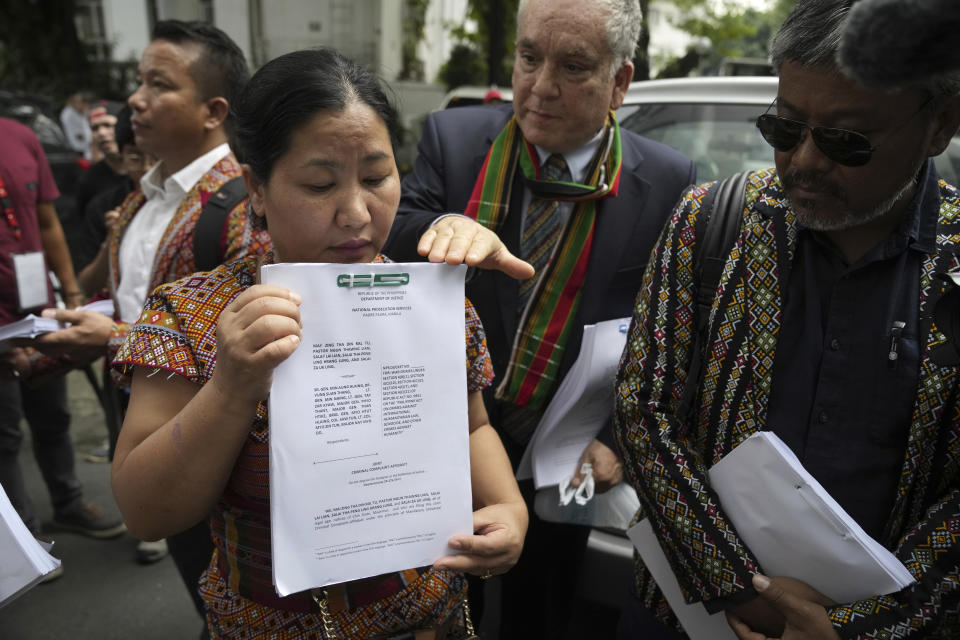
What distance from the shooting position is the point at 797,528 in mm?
1219

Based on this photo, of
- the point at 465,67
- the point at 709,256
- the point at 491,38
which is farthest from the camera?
the point at 465,67

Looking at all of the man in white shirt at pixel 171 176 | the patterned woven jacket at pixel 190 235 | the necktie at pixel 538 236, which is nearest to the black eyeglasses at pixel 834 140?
the necktie at pixel 538 236

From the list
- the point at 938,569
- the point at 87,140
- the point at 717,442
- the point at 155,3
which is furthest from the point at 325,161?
the point at 155,3

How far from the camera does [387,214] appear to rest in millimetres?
1227

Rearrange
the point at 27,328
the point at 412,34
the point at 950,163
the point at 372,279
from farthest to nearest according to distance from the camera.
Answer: the point at 412,34 < the point at 950,163 < the point at 27,328 < the point at 372,279

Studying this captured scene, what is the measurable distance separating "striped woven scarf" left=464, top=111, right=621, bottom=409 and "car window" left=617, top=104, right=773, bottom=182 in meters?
1.16

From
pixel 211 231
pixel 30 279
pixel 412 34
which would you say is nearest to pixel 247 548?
pixel 211 231

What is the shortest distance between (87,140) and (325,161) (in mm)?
11212

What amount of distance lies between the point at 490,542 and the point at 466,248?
1.72ft

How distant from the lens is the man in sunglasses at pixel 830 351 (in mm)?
1224

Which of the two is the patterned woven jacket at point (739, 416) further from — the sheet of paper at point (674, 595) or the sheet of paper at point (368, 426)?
the sheet of paper at point (368, 426)

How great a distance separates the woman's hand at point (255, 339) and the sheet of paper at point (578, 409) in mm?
944

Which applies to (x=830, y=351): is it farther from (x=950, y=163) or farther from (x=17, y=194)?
(x=17, y=194)

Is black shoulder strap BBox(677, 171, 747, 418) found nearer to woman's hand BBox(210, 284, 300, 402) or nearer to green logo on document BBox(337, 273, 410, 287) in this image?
green logo on document BBox(337, 273, 410, 287)
